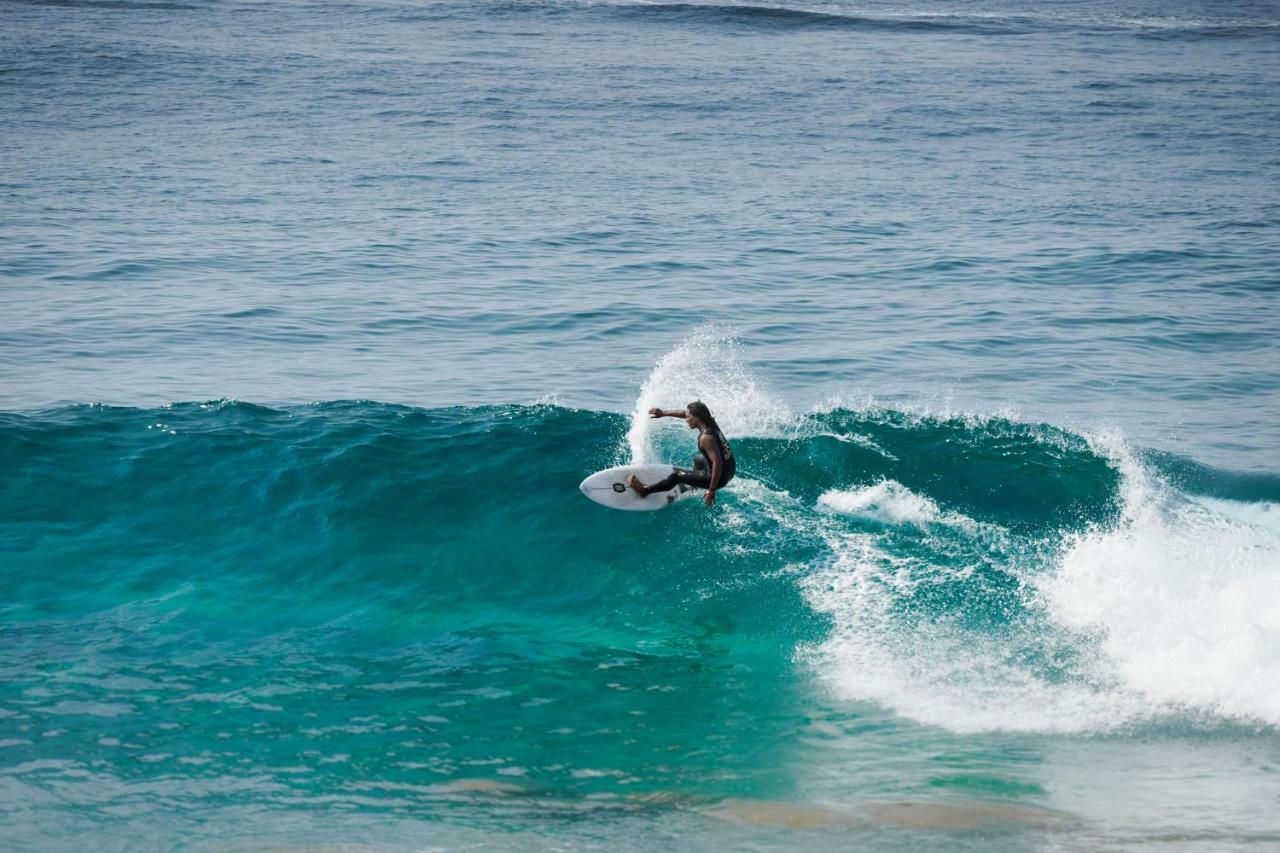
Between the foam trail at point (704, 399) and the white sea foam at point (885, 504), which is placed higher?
the foam trail at point (704, 399)

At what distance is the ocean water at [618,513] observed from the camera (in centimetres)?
1079

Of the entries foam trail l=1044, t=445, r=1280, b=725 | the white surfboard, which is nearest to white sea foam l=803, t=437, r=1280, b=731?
foam trail l=1044, t=445, r=1280, b=725

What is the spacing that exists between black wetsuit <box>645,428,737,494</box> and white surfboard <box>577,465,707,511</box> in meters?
0.11

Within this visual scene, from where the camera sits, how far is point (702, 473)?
15.0 m

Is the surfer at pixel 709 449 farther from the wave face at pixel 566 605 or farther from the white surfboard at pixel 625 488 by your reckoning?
the wave face at pixel 566 605

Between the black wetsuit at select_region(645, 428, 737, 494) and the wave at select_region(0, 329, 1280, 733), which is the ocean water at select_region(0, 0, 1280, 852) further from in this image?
the black wetsuit at select_region(645, 428, 737, 494)

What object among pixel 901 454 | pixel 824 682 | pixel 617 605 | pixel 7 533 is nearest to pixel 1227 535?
pixel 901 454

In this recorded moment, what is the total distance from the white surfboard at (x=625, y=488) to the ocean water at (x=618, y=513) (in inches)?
12.6

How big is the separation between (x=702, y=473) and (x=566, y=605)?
7.31ft

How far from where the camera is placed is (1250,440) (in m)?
19.3

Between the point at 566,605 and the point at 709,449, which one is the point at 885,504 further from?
the point at 566,605

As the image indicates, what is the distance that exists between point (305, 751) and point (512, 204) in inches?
845

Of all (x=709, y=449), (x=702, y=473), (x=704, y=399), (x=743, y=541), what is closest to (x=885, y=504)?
(x=743, y=541)

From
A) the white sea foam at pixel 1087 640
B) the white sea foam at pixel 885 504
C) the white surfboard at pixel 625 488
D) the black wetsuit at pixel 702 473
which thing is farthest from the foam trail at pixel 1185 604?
the white surfboard at pixel 625 488
